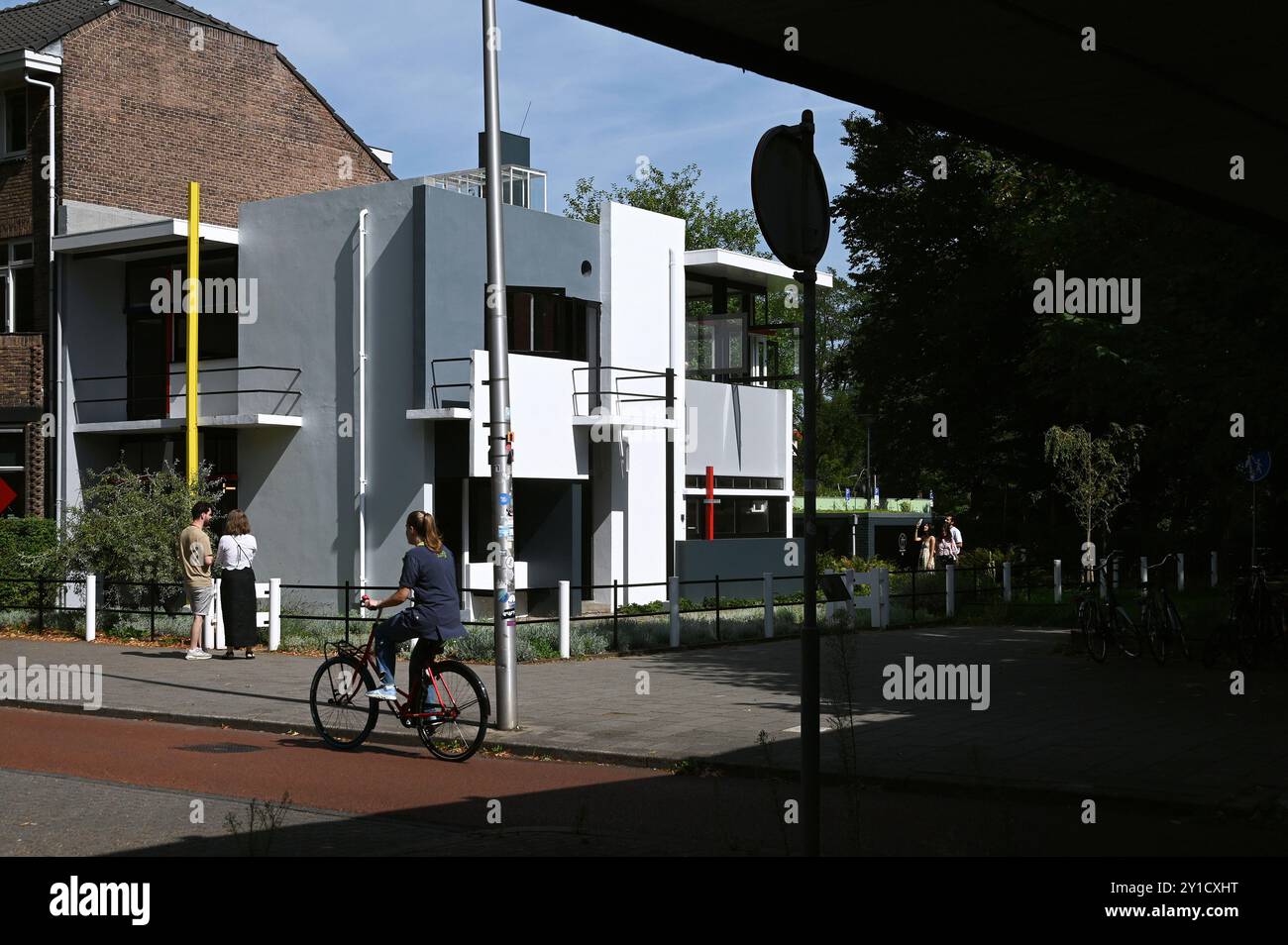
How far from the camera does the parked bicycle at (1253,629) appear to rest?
1586 cm

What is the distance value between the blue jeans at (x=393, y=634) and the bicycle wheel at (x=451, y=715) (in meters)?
0.33

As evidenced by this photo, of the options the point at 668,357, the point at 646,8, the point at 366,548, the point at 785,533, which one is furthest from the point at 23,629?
the point at 646,8

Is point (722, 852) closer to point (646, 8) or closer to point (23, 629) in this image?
point (646, 8)

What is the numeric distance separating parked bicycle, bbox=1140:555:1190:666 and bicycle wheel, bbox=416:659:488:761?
892cm

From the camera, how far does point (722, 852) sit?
24.1 ft

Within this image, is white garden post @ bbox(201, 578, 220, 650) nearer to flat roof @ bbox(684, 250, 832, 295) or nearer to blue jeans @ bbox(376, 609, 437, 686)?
blue jeans @ bbox(376, 609, 437, 686)

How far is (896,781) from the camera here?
9.71m

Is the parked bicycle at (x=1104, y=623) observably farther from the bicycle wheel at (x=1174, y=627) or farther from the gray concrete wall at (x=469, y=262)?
the gray concrete wall at (x=469, y=262)

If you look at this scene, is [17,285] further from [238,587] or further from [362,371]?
[238,587]

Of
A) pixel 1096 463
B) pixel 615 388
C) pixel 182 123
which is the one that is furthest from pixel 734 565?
pixel 182 123

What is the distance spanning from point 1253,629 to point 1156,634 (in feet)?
3.49

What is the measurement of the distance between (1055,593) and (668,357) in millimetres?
8903

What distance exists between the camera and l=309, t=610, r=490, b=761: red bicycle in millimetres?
11242

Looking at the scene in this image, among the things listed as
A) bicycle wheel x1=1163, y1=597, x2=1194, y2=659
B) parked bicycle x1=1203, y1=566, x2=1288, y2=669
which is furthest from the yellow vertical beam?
parked bicycle x1=1203, y1=566, x2=1288, y2=669
